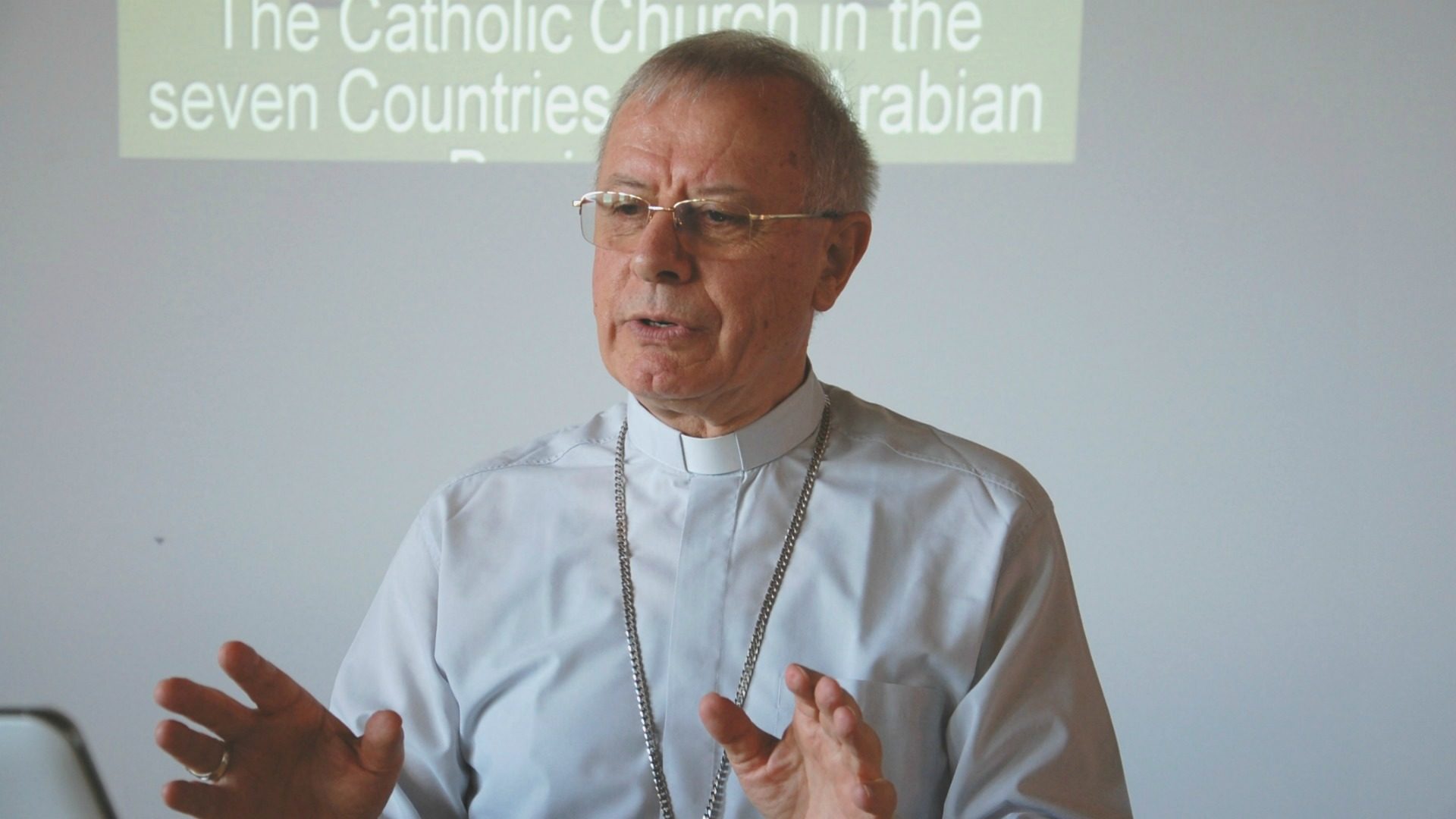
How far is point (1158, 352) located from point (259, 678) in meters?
2.81

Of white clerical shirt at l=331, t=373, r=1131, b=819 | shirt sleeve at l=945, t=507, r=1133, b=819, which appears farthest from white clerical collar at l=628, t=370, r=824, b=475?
shirt sleeve at l=945, t=507, r=1133, b=819

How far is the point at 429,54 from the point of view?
3.54m

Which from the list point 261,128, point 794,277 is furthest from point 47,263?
point 794,277

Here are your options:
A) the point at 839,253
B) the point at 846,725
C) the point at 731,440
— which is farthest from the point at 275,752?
the point at 839,253

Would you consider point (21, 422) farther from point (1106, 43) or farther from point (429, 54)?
point (1106, 43)

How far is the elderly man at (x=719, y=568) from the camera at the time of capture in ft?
5.29

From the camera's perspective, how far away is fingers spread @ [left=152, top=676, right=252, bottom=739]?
1214 mm

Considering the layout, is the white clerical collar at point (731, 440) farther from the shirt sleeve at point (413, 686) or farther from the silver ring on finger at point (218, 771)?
the silver ring on finger at point (218, 771)

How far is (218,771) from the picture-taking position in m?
1.31

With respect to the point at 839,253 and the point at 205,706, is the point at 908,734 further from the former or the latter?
the point at 205,706

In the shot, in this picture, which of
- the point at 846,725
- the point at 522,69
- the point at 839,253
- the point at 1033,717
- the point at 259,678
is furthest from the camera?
the point at 522,69

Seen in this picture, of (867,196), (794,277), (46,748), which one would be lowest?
(46,748)

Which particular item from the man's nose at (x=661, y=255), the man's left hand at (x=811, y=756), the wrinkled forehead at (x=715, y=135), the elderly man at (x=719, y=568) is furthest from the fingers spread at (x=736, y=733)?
the wrinkled forehead at (x=715, y=135)

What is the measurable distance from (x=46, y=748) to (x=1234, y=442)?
3.38 meters
